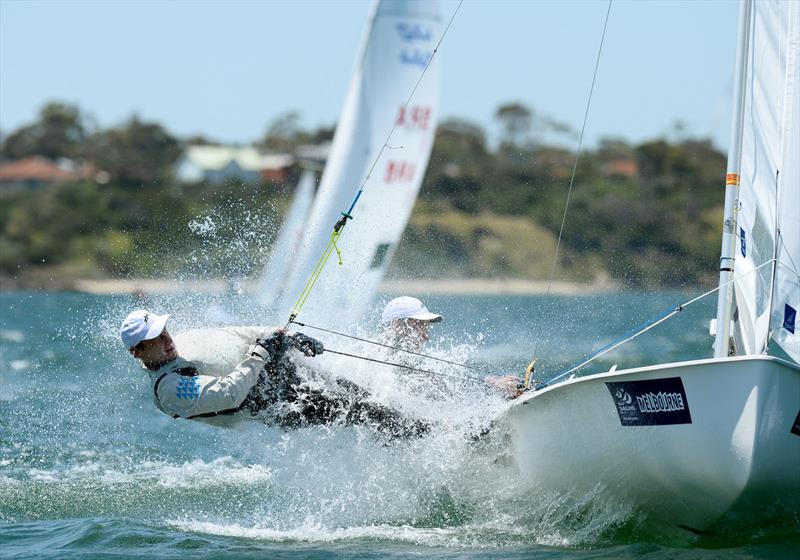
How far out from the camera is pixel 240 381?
585 cm

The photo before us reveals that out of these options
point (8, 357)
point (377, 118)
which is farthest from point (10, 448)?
point (8, 357)

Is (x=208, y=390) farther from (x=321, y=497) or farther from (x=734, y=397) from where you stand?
(x=734, y=397)

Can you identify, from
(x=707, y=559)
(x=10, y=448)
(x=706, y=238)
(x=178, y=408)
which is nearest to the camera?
(x=707, y=559)

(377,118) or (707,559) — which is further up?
(377,118)

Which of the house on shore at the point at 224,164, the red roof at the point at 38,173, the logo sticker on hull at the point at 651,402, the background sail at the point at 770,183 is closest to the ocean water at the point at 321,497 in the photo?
the logo sticker on hull at the point at 651,402

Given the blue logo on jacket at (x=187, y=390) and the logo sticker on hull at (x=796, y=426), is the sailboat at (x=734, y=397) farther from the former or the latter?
the blue logo on jacket at (x=187, y=390)

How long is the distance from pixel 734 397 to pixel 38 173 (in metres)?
67.2

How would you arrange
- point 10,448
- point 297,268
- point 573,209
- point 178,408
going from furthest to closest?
point 573,209 → point 297,268 → point 10,448 → point 178,408

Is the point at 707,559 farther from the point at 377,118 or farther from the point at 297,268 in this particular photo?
the point at 377,118

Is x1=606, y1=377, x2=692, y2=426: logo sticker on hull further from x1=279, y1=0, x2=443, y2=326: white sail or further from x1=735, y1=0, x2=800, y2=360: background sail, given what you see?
x1=279, y1=0, x2=443, y2=326: white sail

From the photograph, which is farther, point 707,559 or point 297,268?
point 297,268

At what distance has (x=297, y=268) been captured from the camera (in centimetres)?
1058

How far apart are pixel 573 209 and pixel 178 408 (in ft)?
156

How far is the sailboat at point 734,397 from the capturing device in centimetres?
502
